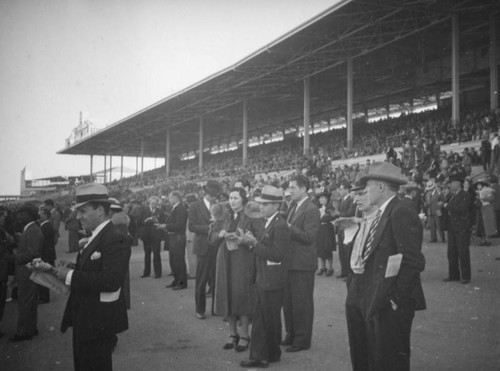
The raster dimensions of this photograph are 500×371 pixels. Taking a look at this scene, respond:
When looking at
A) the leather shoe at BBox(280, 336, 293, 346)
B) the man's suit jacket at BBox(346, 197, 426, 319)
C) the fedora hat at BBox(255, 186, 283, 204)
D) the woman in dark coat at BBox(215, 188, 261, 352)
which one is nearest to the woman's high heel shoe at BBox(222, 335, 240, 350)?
the woman in dark coat at BBox(215, 188, 261, 352)

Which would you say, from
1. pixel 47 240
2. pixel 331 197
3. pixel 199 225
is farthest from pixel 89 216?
pixel 331 197

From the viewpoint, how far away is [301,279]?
5.28 metres

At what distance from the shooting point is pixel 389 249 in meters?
3.21

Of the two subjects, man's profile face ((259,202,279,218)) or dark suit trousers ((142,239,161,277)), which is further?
dark suit trousers ((142,239,161,277))

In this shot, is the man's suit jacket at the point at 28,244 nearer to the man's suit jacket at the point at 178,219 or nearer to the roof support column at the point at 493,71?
the man's suit jacket at the point at 178,219

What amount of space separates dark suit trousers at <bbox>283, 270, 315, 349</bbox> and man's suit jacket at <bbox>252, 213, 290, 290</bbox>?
599mm

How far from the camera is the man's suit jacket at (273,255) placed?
4.56 metres

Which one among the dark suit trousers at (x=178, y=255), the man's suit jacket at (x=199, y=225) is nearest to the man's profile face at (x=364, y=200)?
the man's suit jacket at (x=199, y=225)

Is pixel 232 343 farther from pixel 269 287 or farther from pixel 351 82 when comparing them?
pixel 351 82

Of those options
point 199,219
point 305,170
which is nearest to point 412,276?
point 199,219

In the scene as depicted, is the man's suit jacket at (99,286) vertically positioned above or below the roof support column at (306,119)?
below

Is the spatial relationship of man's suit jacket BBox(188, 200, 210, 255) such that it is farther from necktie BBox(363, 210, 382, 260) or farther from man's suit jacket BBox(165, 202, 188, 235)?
necktie BBox(363, 210, 382, 260)

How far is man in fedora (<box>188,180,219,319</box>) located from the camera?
22.0 feet

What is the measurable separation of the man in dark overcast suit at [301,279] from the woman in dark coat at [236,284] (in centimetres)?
45
